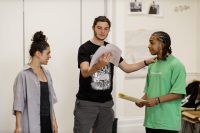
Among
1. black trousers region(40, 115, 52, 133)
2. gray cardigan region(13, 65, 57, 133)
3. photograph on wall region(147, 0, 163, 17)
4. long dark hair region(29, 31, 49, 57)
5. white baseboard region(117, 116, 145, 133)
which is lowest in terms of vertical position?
white baseboard region(117, 116, 145, 133)

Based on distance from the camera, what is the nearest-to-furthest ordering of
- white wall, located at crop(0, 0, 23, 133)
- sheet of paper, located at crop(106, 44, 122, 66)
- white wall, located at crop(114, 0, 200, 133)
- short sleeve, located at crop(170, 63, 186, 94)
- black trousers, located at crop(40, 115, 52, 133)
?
short sleeve, located at crop(170, 63, 186, 94) < sheet of paper, located at crop(106, 44, 122, 66) < black trousers, located at crop(40, 115, 52, 133) < white wall, located at crop(0, 0, 23, 133) < white wall, located at crop(114, 0, 200, 133)

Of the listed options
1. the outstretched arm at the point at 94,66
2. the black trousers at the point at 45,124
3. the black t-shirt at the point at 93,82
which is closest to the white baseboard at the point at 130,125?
the black t-shirt at the point at 93,82

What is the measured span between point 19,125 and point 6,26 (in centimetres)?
138

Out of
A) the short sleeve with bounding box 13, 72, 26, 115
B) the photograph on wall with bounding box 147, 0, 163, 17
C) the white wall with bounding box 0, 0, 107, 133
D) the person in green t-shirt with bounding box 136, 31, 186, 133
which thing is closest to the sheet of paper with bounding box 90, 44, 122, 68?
the person in green t-shirt with bounding box 136, 31, 186, 133

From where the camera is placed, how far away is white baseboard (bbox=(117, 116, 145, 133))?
3.70 m

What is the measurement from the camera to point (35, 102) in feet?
7.77

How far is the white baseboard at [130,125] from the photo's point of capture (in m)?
3.70

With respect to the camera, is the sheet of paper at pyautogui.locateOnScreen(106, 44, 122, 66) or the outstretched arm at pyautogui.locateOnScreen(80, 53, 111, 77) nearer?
the outstretched arm at pyautogui.locateOnScreen(80, 53, 111, 77)

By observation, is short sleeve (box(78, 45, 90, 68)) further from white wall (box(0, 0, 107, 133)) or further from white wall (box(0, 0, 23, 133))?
white wall (box(0, 0, 23, 133))

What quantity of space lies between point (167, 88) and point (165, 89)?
0.6 inches

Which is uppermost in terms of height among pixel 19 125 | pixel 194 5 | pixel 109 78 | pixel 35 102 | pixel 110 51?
pixel 194 5

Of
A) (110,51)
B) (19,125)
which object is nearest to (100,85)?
(110,51)

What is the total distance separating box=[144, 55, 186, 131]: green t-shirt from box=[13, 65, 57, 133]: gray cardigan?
88cm

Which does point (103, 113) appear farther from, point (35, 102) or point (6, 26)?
point (6, 26)
